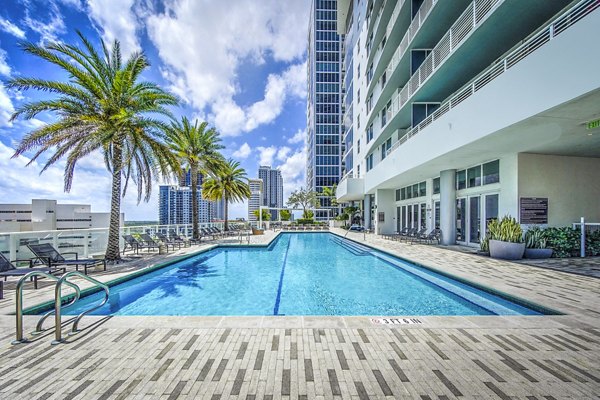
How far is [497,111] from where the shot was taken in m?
7.10

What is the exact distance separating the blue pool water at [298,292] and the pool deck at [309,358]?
1506 millimetres

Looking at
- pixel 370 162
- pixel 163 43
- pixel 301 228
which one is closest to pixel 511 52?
pixel 163 43

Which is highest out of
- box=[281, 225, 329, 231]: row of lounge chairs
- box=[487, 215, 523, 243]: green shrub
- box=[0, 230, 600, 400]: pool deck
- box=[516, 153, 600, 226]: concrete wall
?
box=[516, 153, 600, 226]: concrete wall

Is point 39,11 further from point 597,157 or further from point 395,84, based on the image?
point 597,157

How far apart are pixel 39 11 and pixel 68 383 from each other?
11941 millimetres

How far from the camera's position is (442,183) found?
13.1 metres

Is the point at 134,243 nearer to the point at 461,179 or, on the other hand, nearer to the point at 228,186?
the point at 228,186

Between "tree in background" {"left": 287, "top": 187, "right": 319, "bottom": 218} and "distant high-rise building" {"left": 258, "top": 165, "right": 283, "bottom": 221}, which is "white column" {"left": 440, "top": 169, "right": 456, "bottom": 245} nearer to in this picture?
"tree in background" {"left": 287, "top": 187, "right": 319, "bottom": 218}

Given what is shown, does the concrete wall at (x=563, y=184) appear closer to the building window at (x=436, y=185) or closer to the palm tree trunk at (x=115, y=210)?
the building window at (x=436, y=185)

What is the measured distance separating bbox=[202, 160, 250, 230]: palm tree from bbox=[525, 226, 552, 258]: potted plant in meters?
20.5

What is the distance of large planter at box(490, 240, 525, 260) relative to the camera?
8891 mm

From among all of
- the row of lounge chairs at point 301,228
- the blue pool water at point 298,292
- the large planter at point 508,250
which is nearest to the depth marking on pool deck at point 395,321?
the blue pool water at point 298,292

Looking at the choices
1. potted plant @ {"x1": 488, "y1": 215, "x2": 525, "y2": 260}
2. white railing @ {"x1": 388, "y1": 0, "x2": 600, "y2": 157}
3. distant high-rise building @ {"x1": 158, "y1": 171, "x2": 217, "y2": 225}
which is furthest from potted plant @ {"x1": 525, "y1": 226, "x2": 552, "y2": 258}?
distant high-rise building @ {"x1": 158, "y1": 171, "x2": 217, "y2": 225}

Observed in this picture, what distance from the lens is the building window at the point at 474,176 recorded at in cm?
1167
